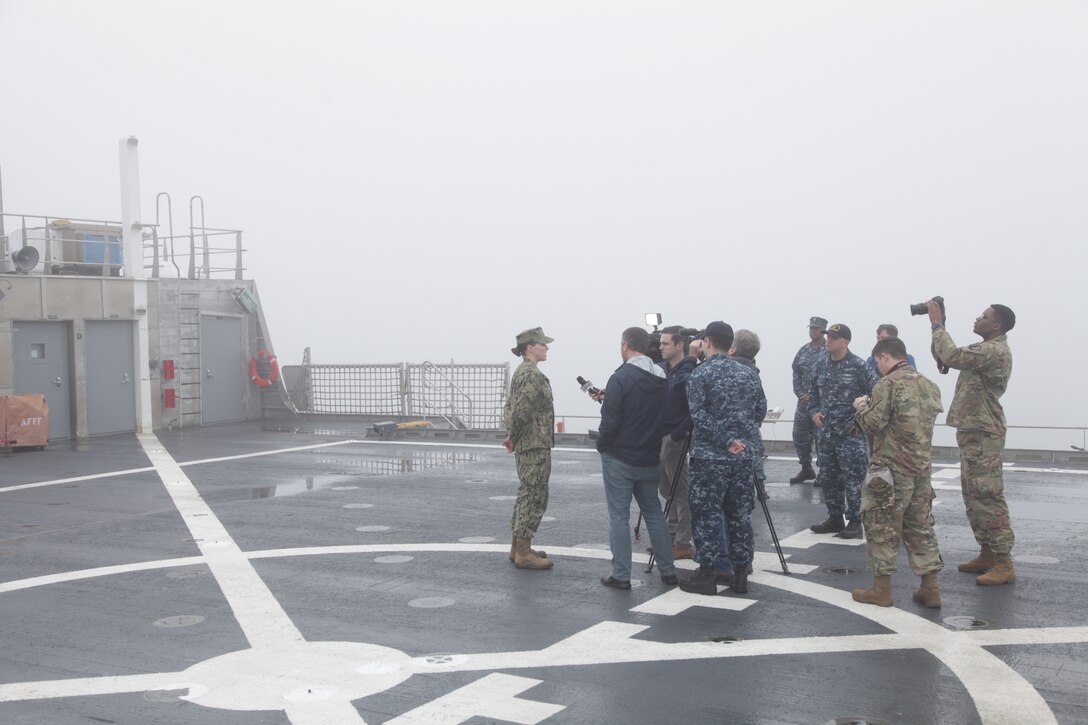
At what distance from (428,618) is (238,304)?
18797 mm

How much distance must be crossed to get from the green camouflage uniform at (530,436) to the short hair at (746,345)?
2696mm

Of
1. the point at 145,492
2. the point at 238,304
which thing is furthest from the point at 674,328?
the point at 238,304

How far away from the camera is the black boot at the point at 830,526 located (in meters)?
9.92

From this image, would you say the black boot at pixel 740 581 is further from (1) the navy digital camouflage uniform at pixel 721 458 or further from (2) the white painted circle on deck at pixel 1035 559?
(2) the white painted circle on deck at pixel 1035 559

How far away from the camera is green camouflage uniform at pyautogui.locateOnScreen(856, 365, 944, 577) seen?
7152 mm

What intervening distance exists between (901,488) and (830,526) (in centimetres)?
293

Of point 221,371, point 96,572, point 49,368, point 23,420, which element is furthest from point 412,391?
point 96,572

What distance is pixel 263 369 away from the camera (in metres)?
24.2

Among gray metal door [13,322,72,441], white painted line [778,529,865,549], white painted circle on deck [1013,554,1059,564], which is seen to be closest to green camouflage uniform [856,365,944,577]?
white painted circle on deck [1013,554,1059,564]

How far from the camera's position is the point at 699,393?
7684 mm

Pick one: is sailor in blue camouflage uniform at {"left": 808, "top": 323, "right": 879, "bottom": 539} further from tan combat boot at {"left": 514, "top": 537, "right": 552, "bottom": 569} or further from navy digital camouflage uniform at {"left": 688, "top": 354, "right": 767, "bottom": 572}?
tan combat boot at {"left": 514, "top": 537, "right": 552, "bottom": 569}

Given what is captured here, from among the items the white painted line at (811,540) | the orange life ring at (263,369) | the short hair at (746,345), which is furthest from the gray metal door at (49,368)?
the white painted line at (811,540)

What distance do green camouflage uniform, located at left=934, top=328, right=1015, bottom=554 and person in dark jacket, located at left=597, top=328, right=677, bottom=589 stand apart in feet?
7.36

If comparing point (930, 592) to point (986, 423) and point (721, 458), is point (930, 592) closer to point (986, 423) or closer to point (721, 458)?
point (986, 423)
